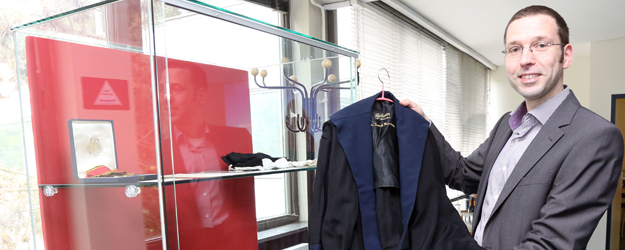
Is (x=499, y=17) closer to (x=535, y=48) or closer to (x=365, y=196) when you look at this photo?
(x=535, y=48)

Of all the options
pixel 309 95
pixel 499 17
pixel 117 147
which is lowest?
pixel 117 147

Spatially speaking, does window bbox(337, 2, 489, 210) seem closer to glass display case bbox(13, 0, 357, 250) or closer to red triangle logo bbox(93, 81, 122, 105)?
glass display case bbox(13, 0, 357, 250)

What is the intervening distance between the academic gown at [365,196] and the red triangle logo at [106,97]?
641 millimetres

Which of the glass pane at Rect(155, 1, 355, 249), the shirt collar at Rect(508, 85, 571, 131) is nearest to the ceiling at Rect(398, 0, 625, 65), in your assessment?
the glass pane at Rect(155, 1, 355, 249)

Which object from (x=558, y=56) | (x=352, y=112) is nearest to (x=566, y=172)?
(x=558, y=56)

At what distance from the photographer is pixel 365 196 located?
1.35 meters

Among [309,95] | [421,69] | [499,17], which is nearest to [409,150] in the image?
[309,95]

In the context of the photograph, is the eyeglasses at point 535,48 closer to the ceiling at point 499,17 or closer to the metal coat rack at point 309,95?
the metal coat rack at point 309,95

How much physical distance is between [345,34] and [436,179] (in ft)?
6.89

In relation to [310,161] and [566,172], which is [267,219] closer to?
[310,161]

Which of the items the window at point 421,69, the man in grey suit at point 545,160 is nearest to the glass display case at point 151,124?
the man in grey suit at point 545,160

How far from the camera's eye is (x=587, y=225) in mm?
1112

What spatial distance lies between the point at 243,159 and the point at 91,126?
1.54 ft

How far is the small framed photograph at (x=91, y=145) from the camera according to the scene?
3.61 feet
